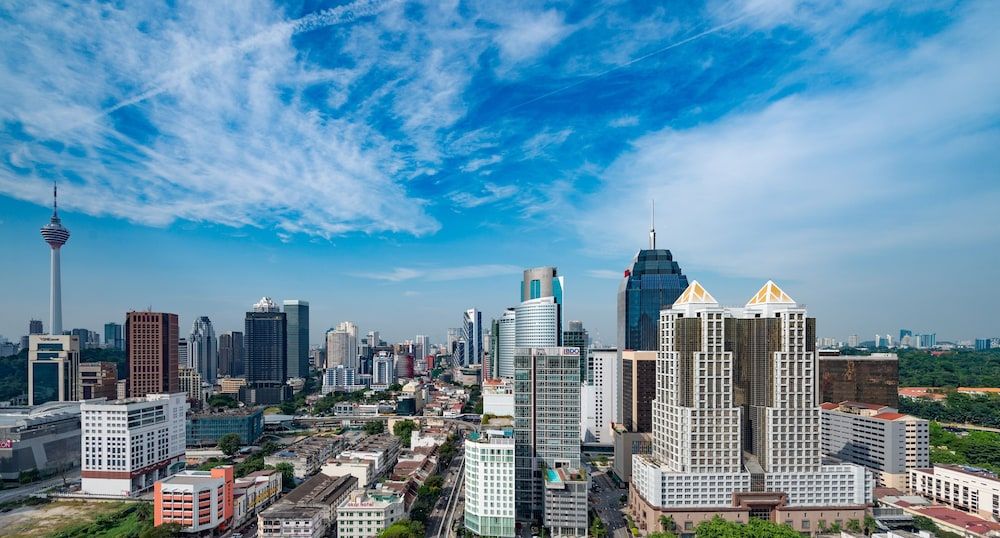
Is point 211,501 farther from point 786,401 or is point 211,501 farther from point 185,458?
point 786,401

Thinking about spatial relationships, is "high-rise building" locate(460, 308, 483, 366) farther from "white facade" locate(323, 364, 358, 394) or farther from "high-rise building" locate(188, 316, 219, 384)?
"high-rise building" locate(188, 316, 219, 384)

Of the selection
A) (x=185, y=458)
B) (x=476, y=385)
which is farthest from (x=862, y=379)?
(x=476, y=385)

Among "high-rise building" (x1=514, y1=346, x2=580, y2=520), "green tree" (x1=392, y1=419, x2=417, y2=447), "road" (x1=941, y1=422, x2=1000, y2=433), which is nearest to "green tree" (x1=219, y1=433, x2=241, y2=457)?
"green tree" (x1=392, y1=419, x2=417, y2=447)

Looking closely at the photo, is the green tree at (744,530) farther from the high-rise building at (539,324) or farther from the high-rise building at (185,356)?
the high-rise building at (185,356)

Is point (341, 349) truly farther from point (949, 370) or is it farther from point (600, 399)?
point (949, 370)

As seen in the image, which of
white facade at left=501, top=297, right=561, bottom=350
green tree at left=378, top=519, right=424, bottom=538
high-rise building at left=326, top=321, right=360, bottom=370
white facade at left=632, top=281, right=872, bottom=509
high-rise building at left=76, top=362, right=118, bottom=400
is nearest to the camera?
green tree at left=378, top=519, right=424, bottom=538

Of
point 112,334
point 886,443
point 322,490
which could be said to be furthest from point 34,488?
point 112,334
